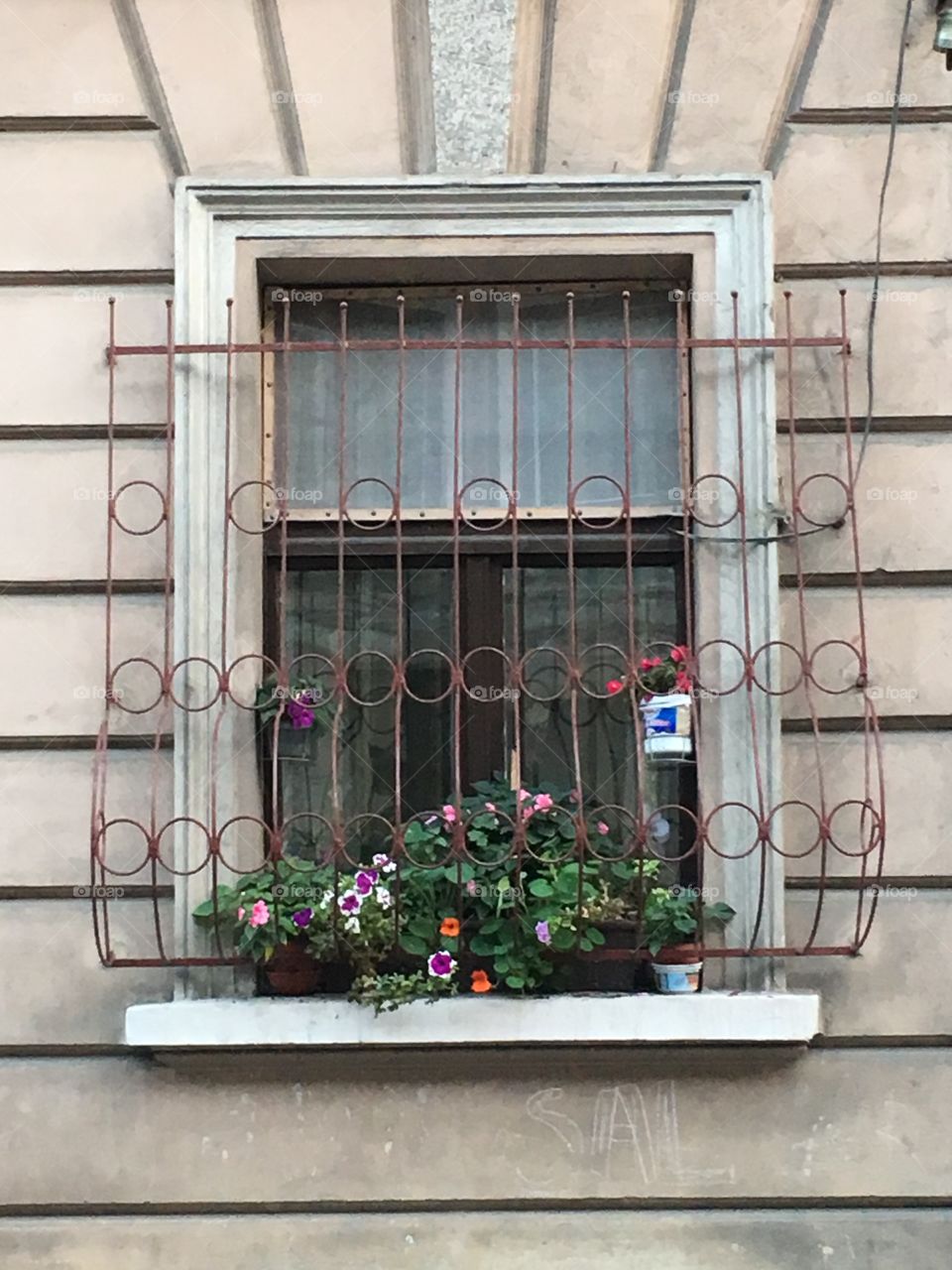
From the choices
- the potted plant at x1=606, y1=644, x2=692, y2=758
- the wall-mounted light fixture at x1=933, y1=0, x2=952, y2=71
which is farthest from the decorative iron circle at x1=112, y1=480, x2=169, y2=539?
the wall-mounted light fixture at x1=933, y1=0, x2=952, y2=71

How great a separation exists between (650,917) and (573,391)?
69.7 inches

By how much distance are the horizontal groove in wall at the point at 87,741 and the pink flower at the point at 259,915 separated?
0.64 meters

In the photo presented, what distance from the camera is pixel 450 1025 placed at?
4426 millimetres

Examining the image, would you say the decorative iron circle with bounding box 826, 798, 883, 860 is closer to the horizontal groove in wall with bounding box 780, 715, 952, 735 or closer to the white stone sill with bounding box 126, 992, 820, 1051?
the horizontal groove in wall with bounding box 780, 715, 952, 735

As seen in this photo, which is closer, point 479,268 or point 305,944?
point 305,944

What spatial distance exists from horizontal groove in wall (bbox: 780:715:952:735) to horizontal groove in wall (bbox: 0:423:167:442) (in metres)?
2.25

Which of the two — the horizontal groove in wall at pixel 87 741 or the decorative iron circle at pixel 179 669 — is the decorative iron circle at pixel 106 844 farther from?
the decorative iron circle at pixel 179 669

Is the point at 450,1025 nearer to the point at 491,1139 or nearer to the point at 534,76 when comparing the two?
the point at 491,1139

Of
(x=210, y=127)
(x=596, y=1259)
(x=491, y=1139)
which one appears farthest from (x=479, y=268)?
(x=596, y=1259)

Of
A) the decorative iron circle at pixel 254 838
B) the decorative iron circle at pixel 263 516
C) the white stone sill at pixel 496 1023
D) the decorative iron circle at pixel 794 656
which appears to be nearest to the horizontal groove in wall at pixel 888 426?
the decorative iron circle at pixel 794 656

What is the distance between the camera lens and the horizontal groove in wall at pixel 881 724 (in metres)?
4.72

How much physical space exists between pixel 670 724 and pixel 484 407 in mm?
1293

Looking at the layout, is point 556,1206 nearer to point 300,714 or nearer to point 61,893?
point 300,714

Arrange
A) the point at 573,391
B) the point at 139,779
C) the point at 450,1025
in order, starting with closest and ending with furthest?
the point at 450,1025 < the point at 139,779 < the point at 573,391
